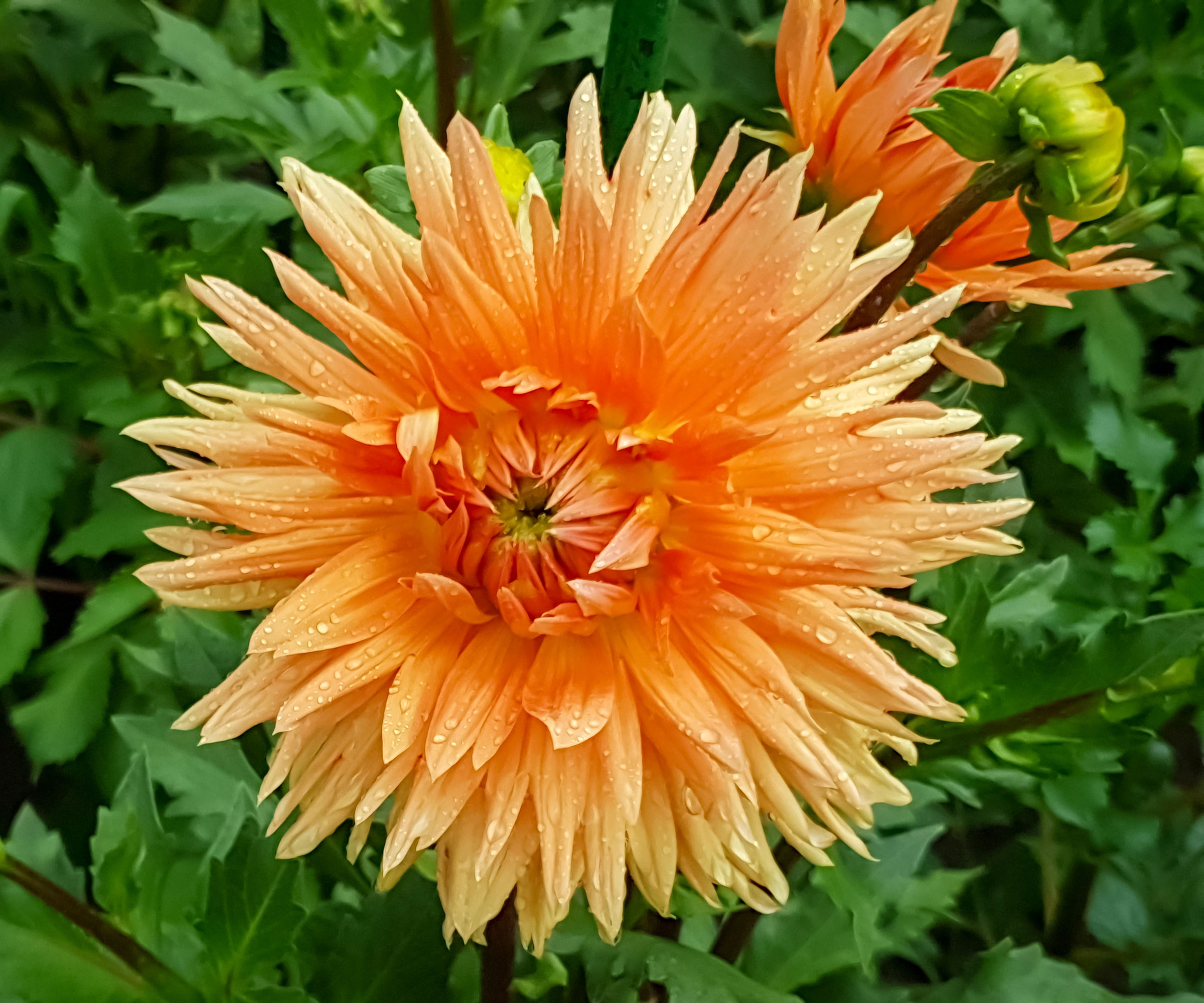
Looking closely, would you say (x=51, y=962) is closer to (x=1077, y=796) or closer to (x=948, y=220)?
(x=948, y=220)

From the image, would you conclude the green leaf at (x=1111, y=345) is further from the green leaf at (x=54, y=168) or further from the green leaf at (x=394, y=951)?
the green leaf at (x=54, y=168)

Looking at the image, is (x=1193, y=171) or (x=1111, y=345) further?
(x=1111, y=345)

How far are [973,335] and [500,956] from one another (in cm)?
62

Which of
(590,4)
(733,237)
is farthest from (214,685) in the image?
(590,4)

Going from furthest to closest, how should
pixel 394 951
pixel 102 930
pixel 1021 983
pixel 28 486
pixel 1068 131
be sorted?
pixel 28 486
pixel 1021 983
pixel 394 951
pixel 102 930
pixel 1068 131

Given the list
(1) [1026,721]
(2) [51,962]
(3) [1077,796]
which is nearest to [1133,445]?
(3) [1077,796]

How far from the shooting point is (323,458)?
540 millimetres

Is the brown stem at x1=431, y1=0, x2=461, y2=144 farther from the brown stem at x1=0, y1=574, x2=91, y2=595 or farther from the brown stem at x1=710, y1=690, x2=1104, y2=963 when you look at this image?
the brown stem at x1=0, y1=574, x2=91, y2=595

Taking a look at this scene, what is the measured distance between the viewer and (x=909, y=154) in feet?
2.23

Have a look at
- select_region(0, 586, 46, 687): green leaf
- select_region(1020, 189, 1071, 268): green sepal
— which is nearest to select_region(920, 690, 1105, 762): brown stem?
select_region(1020, 189, 1071, 268): green sepal

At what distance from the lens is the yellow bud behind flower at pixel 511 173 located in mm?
633

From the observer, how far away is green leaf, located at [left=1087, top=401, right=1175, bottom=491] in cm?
125

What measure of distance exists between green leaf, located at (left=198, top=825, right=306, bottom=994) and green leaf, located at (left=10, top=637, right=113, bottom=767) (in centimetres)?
66

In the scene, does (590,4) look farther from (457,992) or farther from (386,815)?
(457,992)
